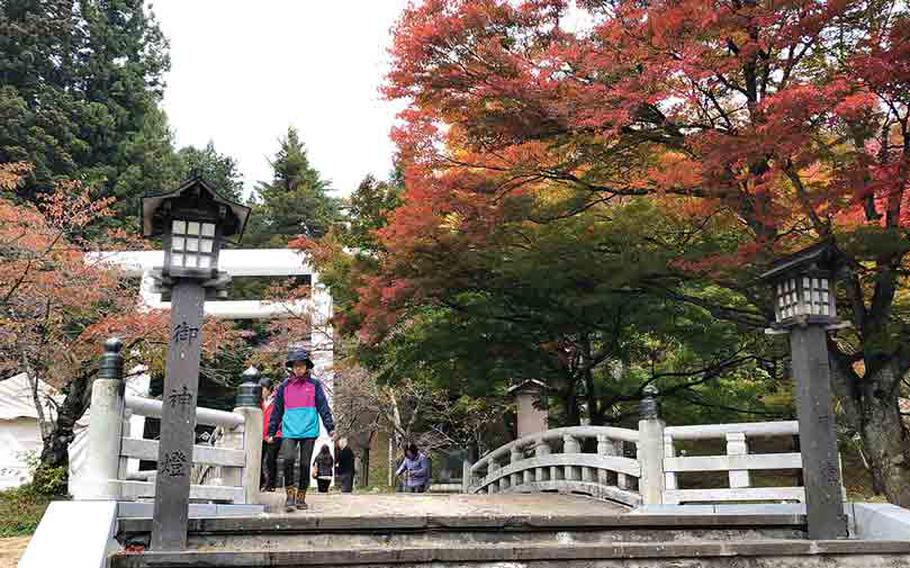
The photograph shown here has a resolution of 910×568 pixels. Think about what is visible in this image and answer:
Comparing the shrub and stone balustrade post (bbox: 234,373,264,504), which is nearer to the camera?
stone balustrade post (bbox: 234,373,264,504)

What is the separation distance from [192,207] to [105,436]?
A: 2067 mm

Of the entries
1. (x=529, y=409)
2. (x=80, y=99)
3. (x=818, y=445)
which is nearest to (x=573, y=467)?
(x=529, y=409)

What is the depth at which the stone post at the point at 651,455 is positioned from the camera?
8930 millimetres

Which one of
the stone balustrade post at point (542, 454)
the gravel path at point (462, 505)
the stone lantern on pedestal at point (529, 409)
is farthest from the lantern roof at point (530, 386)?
the gravel path at point (462, 505)

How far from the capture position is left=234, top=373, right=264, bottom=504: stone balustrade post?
8.09m

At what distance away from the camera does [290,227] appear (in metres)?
38.9

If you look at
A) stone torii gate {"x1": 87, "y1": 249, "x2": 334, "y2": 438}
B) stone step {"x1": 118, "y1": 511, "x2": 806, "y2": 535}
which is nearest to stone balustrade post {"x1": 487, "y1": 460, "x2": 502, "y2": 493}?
stone torii gate {"x1": 87, "y1": 249, "x2": 334, "y2": 438}

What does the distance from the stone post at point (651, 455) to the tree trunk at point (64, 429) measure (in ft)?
34.9

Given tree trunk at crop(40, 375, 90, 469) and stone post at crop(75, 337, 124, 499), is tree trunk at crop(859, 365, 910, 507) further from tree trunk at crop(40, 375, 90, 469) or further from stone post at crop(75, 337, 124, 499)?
tree trunk at crop(40, 375, 90, 469)

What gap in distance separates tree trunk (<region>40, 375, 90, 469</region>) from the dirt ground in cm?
382

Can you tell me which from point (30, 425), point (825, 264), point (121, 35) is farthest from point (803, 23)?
point (121, 35)

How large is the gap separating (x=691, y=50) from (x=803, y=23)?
1.15 metres

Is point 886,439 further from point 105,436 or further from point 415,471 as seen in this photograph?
point 415,471

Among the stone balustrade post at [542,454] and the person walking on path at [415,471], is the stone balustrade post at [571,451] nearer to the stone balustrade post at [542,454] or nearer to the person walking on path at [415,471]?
the stone balustrade post at [542,454]
